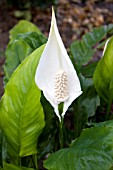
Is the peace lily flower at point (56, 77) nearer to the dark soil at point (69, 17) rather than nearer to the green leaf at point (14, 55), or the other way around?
the green leaf at point (14, 55)

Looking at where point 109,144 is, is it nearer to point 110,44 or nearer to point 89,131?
point 89,131

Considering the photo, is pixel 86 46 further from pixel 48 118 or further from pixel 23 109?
pixel 23 109

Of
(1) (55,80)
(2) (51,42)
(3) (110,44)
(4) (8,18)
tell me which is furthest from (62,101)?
(4) (8,18)

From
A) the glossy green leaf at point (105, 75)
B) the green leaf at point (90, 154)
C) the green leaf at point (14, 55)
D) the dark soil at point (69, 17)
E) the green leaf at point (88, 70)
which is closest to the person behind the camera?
the green leaf at point (90, 154)

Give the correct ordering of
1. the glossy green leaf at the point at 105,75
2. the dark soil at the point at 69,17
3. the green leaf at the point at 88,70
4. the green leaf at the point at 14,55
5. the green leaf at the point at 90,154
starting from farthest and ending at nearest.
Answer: the dark soil at the point at 69,17, the green leaf at the point at 88,70, the green leaf at the point at 14,55, the glossy green leaf at the point at 105,75, the green leaf at the point at 90,154

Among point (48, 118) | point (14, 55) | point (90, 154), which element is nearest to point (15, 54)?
point (14, 55)

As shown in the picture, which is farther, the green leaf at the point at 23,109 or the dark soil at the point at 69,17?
the dark soil at the point at 69,17

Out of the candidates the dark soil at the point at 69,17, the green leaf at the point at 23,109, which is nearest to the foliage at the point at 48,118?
the green leaf at the point at 23,109
